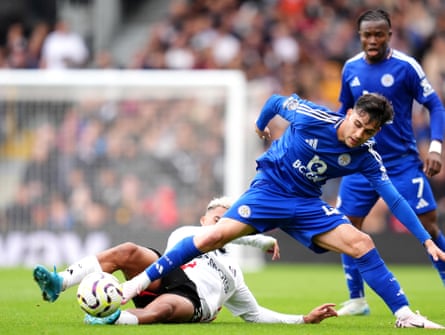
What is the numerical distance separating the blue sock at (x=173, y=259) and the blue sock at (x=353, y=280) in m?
2.58

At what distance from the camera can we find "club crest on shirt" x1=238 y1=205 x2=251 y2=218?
7504mm

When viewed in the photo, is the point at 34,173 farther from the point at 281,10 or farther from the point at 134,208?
the point at 281,10

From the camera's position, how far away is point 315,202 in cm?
765

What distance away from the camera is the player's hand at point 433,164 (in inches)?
340

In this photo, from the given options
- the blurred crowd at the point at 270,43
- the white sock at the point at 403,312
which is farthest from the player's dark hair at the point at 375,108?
the blurred crowd at the point at 270,43

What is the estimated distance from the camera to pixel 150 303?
754 cm

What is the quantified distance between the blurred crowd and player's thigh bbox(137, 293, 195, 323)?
38.8ft

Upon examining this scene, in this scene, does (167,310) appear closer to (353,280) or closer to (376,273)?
(376,273)

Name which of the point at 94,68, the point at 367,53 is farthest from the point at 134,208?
the point at 367,53

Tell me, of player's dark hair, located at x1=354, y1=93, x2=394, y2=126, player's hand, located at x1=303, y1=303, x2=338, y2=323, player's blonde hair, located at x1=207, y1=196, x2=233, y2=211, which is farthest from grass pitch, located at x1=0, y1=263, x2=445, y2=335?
player's dark hair, located at x1=354, y1=93, x2=394, y2=126

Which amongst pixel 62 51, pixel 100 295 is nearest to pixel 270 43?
pixel 62 51

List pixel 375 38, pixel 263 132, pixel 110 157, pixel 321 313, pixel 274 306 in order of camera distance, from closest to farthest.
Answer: pixel 321 313, pixel 263 132, pixel 375 38, pixel 274 306, pixel 110 157

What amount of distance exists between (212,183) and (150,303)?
957 centimetres

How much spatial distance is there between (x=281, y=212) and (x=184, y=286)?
3.03ft
